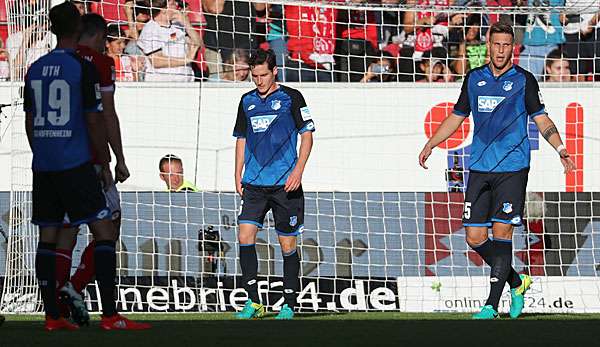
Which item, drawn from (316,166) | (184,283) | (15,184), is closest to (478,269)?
(316,166)

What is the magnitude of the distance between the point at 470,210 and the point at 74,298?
8.87ft

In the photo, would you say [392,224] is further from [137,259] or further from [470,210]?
[470,210]

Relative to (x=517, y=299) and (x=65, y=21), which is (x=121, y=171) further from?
(x=517, y=299)

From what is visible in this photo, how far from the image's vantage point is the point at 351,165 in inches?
522

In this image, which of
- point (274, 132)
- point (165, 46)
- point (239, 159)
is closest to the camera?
point (274, 132)

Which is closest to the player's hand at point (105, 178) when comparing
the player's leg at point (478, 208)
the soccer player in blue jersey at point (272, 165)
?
the soccer player in blue jersey at point (272, 165)

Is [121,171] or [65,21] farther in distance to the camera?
[121,171]

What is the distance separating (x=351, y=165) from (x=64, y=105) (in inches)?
301

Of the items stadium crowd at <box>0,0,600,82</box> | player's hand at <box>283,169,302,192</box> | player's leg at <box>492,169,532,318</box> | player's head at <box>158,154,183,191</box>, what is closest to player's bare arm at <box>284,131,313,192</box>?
player's hand at <box>283,169,302,192</box>

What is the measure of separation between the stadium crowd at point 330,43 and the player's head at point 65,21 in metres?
6.84

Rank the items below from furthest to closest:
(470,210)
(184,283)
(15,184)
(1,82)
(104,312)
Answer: (1,82)
(184,283)
(15,184)
(470,210)
(104,312)

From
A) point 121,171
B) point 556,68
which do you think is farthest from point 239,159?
point 556,68
